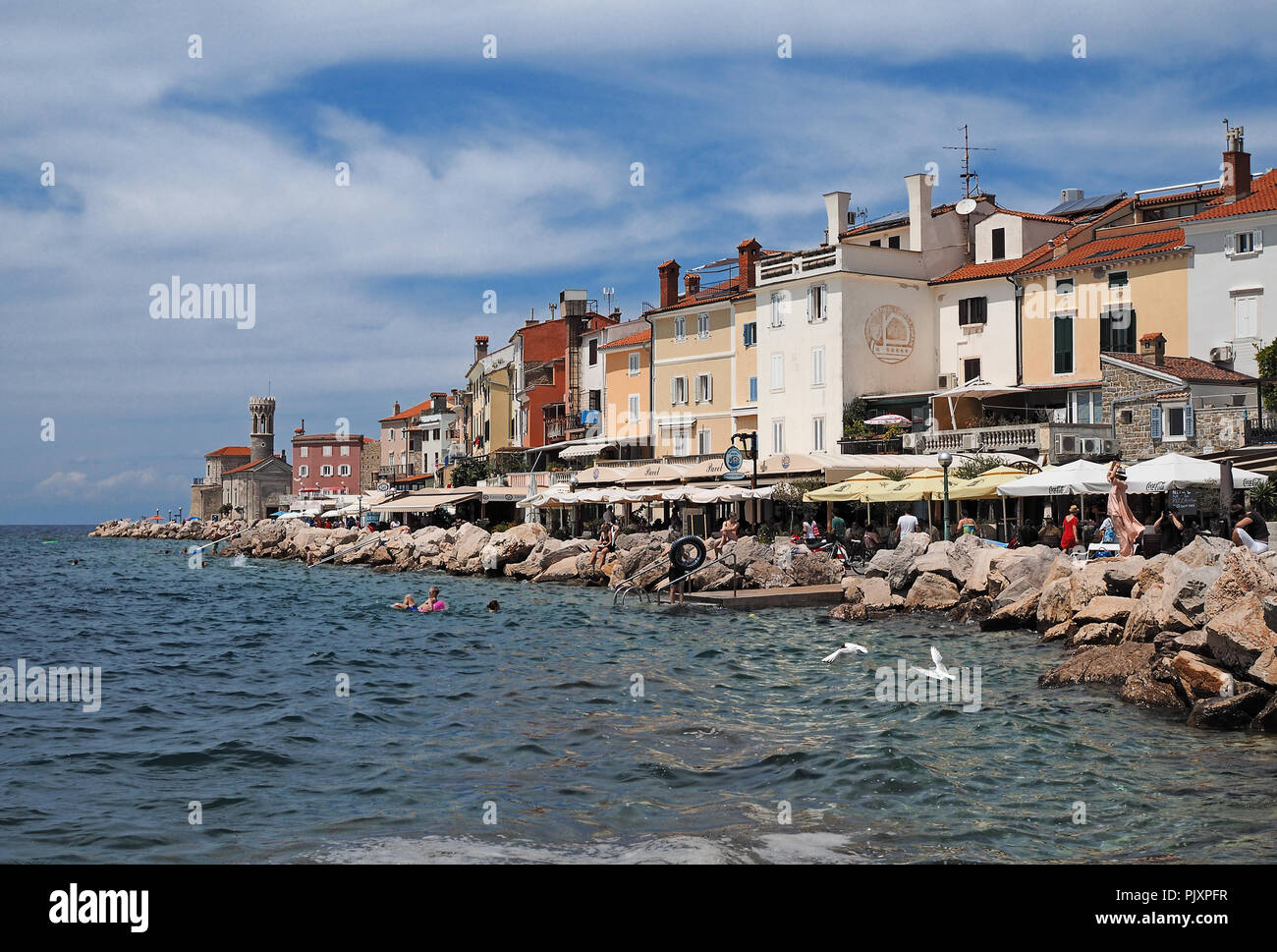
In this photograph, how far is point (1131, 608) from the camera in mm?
17594

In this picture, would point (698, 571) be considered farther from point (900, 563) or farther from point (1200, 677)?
point (1200, 677)

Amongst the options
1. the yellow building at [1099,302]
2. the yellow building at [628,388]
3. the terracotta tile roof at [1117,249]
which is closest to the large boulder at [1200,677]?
the yellow building at [1099,302]

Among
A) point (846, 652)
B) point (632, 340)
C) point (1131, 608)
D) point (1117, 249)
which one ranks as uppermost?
point (1117, 249)

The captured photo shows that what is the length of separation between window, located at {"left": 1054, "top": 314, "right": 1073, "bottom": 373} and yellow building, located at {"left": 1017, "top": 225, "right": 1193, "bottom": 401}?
4 cm

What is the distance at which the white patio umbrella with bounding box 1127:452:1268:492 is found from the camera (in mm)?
22719

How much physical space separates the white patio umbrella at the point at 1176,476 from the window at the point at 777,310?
25712 millimetres

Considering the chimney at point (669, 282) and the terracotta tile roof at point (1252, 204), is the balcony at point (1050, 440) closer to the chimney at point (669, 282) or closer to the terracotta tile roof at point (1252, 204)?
the terracotta tile roof at point (1252, 204)

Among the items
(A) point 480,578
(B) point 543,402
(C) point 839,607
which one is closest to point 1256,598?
(C) point 839,607

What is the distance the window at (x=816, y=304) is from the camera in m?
46.0

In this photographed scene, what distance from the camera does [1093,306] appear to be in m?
40.2

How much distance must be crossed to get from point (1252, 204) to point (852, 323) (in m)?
14.9

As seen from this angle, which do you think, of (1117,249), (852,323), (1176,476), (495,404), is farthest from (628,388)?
(1176,476)
